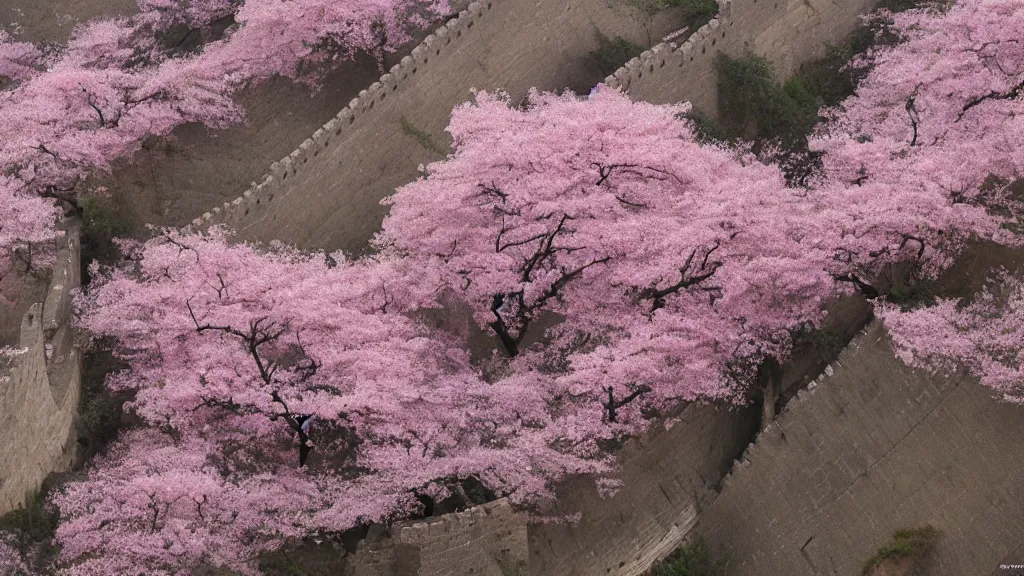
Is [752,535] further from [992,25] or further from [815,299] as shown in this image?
[992,25]

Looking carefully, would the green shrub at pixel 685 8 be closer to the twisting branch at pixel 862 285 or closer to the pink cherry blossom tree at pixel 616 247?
the pink cherry blossom tree at pixel 616 247

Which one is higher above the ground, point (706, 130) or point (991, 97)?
point (991, 97)

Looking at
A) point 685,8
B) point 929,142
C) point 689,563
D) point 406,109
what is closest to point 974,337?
point 689,563

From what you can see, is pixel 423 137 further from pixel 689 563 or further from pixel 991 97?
pixel 689 563

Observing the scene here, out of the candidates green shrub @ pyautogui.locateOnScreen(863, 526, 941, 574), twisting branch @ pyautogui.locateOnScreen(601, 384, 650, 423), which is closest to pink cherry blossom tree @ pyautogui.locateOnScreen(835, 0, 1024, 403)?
green shrub @ pyautogui.locateOnScreen(863, 526, 941, 574)

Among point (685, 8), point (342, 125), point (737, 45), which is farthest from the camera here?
point (685, 8)

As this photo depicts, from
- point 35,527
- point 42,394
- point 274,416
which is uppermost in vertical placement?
point 42,394

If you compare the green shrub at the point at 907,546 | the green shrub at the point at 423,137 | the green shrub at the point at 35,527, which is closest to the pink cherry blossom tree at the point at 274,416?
the green shrub at the point at 35,527
